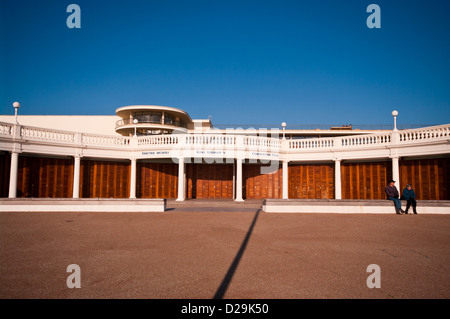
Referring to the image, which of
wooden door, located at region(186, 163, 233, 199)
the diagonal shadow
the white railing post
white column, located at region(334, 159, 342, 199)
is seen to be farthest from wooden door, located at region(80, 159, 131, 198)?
the diagonal shadow

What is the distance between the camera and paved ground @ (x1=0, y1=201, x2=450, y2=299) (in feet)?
14.5

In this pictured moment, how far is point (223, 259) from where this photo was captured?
604cm

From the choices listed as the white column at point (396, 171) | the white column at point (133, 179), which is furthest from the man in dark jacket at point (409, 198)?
the white column at point (133, 179)

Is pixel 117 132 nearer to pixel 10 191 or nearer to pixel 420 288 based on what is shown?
pixel 10 191

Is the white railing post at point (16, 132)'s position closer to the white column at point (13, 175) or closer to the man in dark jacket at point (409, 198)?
the white column at point (13, 175)

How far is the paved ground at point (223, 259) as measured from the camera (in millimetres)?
4414

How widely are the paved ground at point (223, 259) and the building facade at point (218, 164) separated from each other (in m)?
9.39

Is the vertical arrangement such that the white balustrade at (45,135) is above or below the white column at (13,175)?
above

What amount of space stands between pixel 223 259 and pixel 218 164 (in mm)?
19038

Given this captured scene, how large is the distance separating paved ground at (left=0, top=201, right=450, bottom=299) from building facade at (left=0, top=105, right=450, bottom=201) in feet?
30.8

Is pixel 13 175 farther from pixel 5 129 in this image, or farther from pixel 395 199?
pixel 395 199

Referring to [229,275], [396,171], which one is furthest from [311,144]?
[229,275]
